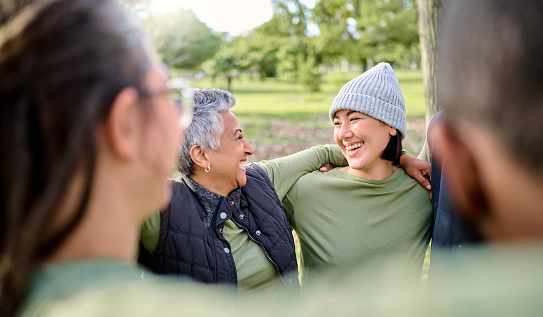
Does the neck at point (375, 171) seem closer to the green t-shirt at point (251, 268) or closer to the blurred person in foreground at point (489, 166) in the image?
the green t-shirt at point (251, 268)

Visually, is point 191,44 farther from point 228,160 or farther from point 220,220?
point 220,220

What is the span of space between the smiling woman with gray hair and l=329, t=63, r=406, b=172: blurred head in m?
0.62

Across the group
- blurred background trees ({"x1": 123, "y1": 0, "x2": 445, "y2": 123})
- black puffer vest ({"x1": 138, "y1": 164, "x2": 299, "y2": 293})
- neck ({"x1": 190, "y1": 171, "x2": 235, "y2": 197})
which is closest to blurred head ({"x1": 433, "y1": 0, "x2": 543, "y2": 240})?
black puffer vest ({"x1": 138, "y1": 164, "x2": 299, "y2": 293})

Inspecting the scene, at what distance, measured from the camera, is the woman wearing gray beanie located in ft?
9.50

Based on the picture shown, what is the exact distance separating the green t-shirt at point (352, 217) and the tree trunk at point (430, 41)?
142cm

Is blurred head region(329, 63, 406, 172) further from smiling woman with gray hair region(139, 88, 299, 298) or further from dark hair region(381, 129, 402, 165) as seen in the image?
smiling woman with gray hair region(139, 88, 299, 298)

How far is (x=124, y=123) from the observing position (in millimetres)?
887

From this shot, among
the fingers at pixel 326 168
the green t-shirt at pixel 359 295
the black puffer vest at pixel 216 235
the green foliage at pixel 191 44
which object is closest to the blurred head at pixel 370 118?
the fingers at pixel 326 168

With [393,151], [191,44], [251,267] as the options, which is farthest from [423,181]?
[191,44]

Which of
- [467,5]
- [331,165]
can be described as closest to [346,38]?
[331,165]

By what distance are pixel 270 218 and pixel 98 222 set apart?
189cm

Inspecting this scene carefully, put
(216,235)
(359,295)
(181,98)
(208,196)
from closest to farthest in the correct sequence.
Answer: (359,295), (181,98), (216,235), (208,196)

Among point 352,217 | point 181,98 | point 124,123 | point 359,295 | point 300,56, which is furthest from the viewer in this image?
point 300,56

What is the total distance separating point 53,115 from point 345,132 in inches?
93.5
